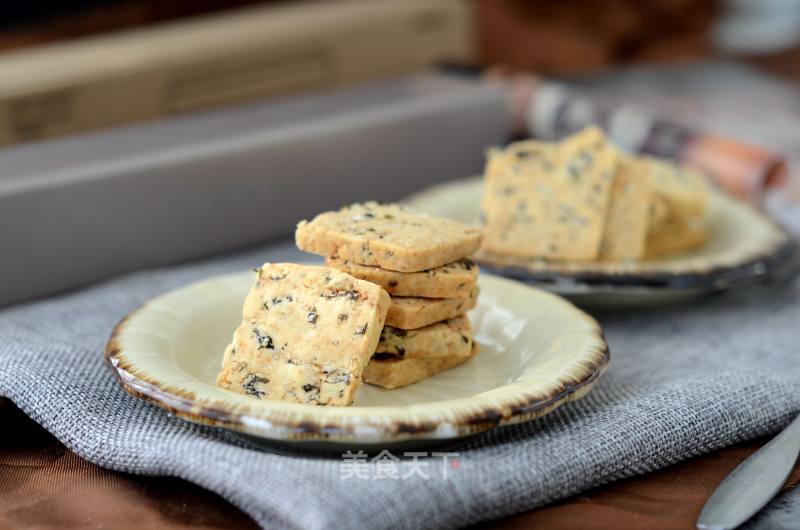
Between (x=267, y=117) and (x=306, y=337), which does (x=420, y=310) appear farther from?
(x=267, y=117)

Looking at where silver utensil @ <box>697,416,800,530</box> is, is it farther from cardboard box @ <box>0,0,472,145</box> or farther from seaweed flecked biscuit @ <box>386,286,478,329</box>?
cardboard box @ <box>0,0,472,145</box>

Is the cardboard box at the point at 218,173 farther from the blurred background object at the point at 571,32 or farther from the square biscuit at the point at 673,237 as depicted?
the blurred background object at the point at 571,32

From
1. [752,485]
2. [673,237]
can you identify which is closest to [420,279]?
[752,485]

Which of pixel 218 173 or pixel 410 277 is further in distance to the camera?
pixel 218 173

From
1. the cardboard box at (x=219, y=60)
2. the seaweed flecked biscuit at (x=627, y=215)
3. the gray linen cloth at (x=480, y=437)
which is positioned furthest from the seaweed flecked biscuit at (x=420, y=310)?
the cardboard box at (x=219, y=60)

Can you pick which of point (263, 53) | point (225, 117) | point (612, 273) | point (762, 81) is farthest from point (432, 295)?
point (762, 81)

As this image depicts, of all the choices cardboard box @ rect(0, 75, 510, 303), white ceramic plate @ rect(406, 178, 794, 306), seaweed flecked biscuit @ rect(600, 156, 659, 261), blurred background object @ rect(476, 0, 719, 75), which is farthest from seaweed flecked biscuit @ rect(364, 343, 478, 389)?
blurred background object @ rect(476, 0, 719, 75)

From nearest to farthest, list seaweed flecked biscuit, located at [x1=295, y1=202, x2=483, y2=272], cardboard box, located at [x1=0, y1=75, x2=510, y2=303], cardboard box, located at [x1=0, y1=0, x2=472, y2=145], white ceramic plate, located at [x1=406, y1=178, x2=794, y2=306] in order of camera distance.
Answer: seaweed flecked biscuit, located at [x1=295, y1=202, x2=483, y2=272]
white ceramic plate, located at [x1=406, y1=178, x2=794, y2=306]
cardboard box, located at [x1=0, y1=75, x2=510, y2=303]
cardboard box, located at [x1=0, y1=0, x2=472, y2=145]
